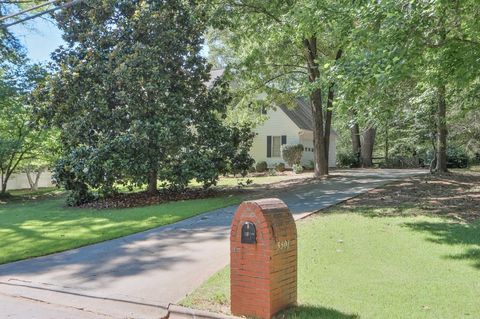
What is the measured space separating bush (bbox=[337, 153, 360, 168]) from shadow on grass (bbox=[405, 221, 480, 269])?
82.9 feet

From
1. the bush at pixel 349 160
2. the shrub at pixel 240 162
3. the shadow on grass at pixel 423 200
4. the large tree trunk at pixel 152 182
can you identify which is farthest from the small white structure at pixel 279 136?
the large tree trunk at pixel 152 182

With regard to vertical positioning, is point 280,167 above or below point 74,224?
above

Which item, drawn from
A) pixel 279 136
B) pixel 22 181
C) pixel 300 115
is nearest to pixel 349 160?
pixel 300 115

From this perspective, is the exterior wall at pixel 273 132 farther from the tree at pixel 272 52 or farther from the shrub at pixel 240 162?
the shrub at pixel 240 162

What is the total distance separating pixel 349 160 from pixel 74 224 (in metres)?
25.9

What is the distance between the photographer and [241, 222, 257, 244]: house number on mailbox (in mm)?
5305

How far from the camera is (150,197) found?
707 inches

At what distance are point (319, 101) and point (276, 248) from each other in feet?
59.3

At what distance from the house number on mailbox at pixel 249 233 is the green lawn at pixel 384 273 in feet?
3.00

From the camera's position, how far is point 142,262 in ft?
27.1

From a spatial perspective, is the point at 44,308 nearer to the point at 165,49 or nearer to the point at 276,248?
the point at 276,248

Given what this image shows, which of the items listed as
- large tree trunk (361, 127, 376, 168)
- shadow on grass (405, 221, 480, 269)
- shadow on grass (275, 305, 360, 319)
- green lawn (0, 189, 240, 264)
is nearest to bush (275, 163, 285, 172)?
large tree trunk (361, 127, 376, 168)

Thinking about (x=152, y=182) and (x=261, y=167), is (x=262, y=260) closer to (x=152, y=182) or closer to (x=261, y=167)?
(x=152, y=182)

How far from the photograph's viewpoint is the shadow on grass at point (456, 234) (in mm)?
7426
